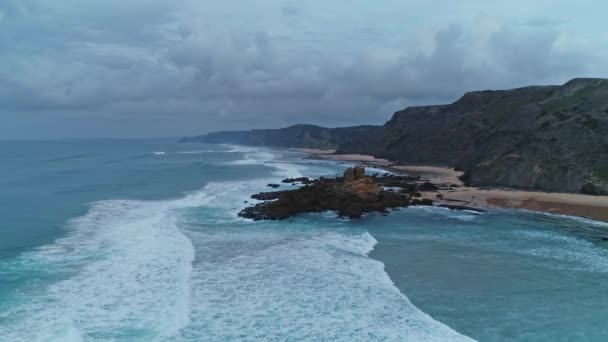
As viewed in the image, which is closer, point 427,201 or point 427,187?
point 427,201

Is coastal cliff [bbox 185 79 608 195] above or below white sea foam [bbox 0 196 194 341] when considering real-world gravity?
above

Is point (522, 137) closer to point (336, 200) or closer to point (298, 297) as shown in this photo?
point (336, 200)

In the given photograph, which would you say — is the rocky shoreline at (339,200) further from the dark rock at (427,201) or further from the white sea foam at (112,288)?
the white sea foam at (112,288)

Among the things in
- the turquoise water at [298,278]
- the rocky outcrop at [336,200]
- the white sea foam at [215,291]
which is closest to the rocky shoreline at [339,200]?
the rocky outcrop at [336,200]

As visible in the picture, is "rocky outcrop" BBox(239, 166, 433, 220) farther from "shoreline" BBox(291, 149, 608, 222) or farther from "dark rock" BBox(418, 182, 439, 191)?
"dark rock" BBox(418, 182, 439, 191)

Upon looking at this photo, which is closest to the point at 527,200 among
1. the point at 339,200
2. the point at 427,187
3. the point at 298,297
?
the point at 427,187

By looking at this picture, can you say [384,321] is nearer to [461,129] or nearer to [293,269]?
[293,269]

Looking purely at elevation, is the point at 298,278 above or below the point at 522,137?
below

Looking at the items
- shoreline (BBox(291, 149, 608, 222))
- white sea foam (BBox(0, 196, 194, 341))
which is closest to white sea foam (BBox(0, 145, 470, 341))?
white sea foam (BBox(0, 196, 194, 341))
